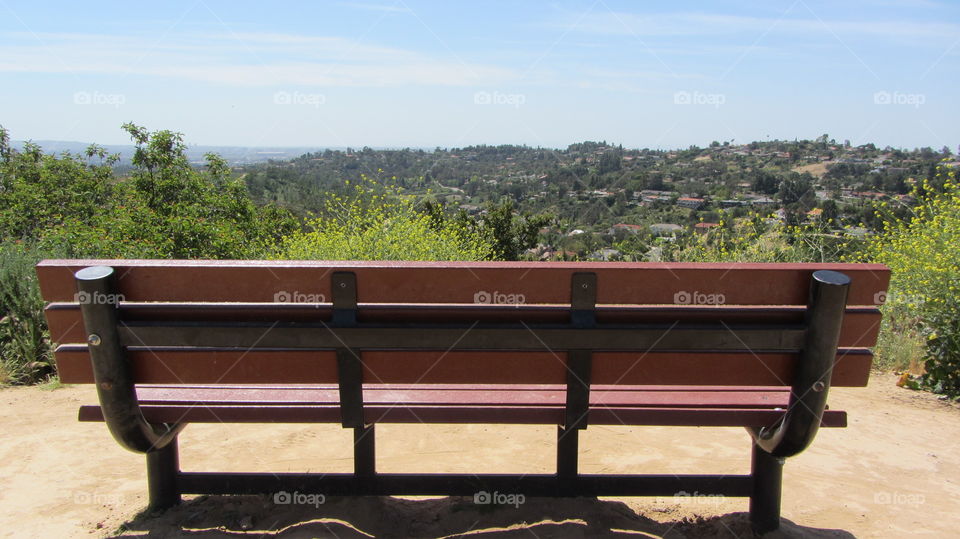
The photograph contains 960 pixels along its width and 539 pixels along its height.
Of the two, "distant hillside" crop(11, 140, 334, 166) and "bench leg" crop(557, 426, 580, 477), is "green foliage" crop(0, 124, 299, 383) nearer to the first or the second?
"distant hillside" crop(11, 140, 334, 166)

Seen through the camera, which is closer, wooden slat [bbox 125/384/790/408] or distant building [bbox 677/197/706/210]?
wooden slat [bbox 125/384/790/408]

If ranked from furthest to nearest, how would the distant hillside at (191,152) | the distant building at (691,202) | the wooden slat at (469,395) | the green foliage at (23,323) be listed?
1. the distant building at (691,202)
2. the distant hillside at (191,152)
3. the green foliage at (23,323)
4. the wooden slat at (469,395)

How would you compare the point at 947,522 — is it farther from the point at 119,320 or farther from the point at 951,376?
the point at 119,320

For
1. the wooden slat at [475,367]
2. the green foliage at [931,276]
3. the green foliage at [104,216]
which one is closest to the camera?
the wooden slat at [475,367]

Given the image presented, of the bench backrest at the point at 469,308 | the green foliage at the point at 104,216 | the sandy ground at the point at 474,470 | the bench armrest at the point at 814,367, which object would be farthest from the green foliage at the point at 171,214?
the bench armrest at the point at 814,367

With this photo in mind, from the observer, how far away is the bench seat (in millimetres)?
2152

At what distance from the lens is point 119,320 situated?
Answer: 78.9 inches

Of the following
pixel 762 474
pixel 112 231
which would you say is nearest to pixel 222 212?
pixel 112 231

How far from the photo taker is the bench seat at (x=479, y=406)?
215 centimetres

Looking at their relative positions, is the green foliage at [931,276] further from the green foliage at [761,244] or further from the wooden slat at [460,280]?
the wooden slat at [460,280]

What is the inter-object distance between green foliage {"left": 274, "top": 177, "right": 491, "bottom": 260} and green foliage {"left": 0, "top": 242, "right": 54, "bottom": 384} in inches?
89.0

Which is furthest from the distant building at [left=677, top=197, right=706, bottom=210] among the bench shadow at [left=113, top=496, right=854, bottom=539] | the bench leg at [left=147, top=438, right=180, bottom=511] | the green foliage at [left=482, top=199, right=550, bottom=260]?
the bench leg at [left=147, top=438, right=180, bottom=511]

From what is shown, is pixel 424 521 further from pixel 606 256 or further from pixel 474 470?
pixel 606 256

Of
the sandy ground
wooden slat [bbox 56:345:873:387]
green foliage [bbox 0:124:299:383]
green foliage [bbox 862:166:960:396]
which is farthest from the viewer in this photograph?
green foliage [bbox 0:124:299:383]
